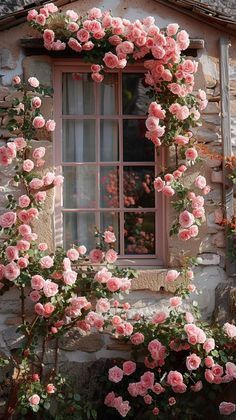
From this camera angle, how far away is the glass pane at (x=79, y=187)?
5551mm

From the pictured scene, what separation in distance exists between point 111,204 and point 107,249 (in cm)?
42

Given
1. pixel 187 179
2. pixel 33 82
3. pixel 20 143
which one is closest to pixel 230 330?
pixel 187 179

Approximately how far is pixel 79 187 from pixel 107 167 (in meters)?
A: 0.31

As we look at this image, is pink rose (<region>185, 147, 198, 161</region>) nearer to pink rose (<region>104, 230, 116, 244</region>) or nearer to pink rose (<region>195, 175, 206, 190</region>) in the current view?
pink rose (<region>195, 175, 206, 190</region>)

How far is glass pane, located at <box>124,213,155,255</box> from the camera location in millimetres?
5535

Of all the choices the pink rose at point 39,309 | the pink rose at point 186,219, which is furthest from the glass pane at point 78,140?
the pink rose at point 39,309

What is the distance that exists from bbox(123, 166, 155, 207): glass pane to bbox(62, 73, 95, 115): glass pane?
0.65 metres

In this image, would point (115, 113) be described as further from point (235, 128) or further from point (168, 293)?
point (168, 293)

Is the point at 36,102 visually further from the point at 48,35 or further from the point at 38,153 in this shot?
the point at 48,35

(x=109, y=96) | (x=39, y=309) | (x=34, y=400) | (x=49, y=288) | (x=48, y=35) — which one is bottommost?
(x=34, y=400)

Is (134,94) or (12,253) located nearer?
(12,253)

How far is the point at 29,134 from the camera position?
5.25 metres

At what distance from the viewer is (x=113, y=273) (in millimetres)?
5219

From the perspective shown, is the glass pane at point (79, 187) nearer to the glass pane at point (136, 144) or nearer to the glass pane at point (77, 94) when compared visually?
the glass pane at point (136, 144)
